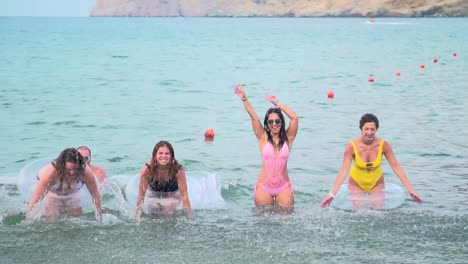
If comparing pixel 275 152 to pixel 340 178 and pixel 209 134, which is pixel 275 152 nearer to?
pixel 340 178

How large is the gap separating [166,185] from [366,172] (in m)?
2.51

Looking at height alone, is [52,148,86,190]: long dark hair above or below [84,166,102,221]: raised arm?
above

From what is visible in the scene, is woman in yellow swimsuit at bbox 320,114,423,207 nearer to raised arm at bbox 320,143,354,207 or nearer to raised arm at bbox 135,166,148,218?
raised arm at bbox 320,143,354,207

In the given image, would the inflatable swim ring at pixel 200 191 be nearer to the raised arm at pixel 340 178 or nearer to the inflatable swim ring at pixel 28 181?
the inflatable swim ring at pixel 28 181

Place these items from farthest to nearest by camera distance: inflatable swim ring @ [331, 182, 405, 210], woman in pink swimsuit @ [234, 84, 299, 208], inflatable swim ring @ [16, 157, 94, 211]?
inflatable swim ring @ [16, 157, 94, 211], inflatable swim ring @ [331, 182, 405, 210], woman in pink swimsuit @ [234, 84, 299, 208]

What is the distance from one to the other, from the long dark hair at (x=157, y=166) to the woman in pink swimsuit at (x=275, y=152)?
1148 mm

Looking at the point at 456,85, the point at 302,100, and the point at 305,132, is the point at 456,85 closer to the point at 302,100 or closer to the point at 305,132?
the point at 302,100

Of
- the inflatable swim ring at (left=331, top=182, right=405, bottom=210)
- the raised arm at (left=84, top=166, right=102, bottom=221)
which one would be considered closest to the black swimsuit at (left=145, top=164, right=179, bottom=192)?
the raised arm at (left=84, top=166, right=102, bottom=221)

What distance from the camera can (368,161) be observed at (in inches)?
353

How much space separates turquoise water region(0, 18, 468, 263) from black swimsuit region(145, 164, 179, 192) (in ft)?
1.29

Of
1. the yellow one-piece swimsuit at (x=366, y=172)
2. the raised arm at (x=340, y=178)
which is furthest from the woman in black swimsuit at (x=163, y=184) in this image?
the yellow one-piece swimsuit at (x=366, y=172)

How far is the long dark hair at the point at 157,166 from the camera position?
27.7 feet

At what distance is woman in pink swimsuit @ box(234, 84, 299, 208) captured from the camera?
888 centimetres

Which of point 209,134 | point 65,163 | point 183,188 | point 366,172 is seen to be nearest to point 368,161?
point 366,172
